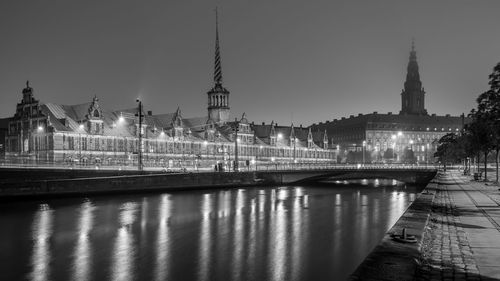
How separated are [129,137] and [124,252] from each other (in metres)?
87.0

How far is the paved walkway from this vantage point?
14.4 metres

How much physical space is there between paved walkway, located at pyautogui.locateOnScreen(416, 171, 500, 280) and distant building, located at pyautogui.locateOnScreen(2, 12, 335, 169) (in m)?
50.8

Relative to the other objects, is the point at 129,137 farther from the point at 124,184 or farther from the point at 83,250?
the point at 83,250

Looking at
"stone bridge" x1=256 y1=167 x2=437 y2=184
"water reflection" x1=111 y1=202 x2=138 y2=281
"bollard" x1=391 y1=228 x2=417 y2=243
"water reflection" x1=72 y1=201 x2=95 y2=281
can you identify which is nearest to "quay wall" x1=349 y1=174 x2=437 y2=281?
"bollard" x1=391 y1=228 x2=417 y2=243

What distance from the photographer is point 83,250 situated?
28.9m

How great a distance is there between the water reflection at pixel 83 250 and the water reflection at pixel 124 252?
127 cm

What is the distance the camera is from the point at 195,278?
21750mm

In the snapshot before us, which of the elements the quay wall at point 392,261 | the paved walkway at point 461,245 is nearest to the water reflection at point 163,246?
the quay wall at point 392,261

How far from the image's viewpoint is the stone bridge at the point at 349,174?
99.4 meters

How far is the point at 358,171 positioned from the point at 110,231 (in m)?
73.9

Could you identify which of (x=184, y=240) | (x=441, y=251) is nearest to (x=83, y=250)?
(x=184, y=240)

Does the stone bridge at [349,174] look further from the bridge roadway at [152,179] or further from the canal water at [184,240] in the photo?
the canal water at [184,240]

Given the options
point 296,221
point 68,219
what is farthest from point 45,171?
point 296,221

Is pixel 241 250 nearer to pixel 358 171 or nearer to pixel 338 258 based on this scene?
pixel 338 258
